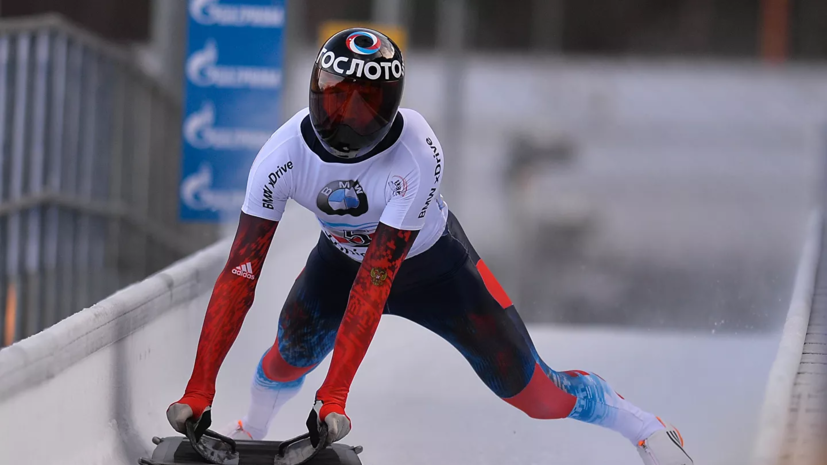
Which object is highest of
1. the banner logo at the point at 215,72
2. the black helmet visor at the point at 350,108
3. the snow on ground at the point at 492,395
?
the black helmet visor at the point at 350,108

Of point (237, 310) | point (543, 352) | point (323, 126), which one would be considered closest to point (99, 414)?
point (237, 310)

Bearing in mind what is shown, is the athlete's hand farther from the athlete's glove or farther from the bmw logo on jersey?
the bmw logo on jersey

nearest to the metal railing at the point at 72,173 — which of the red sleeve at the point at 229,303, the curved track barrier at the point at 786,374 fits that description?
the red sleeve at the point at 229,303

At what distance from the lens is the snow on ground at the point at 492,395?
3492 millimetres

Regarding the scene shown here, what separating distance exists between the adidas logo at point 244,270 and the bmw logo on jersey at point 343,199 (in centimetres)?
23

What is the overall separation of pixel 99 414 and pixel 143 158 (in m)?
4.18

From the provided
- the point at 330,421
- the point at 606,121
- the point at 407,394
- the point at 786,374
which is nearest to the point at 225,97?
the point at 407,394

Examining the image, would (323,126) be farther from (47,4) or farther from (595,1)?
(595,1)

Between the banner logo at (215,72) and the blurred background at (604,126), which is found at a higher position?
the banner logo at (215,72)

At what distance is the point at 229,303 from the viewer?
2.62m

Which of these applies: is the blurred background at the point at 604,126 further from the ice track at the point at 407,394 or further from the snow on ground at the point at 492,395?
the ice track at the point at 407,394

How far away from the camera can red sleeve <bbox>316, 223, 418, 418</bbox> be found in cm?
251

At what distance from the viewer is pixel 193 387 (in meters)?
2.54

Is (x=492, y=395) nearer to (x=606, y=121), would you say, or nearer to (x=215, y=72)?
(x=215, y=72)
